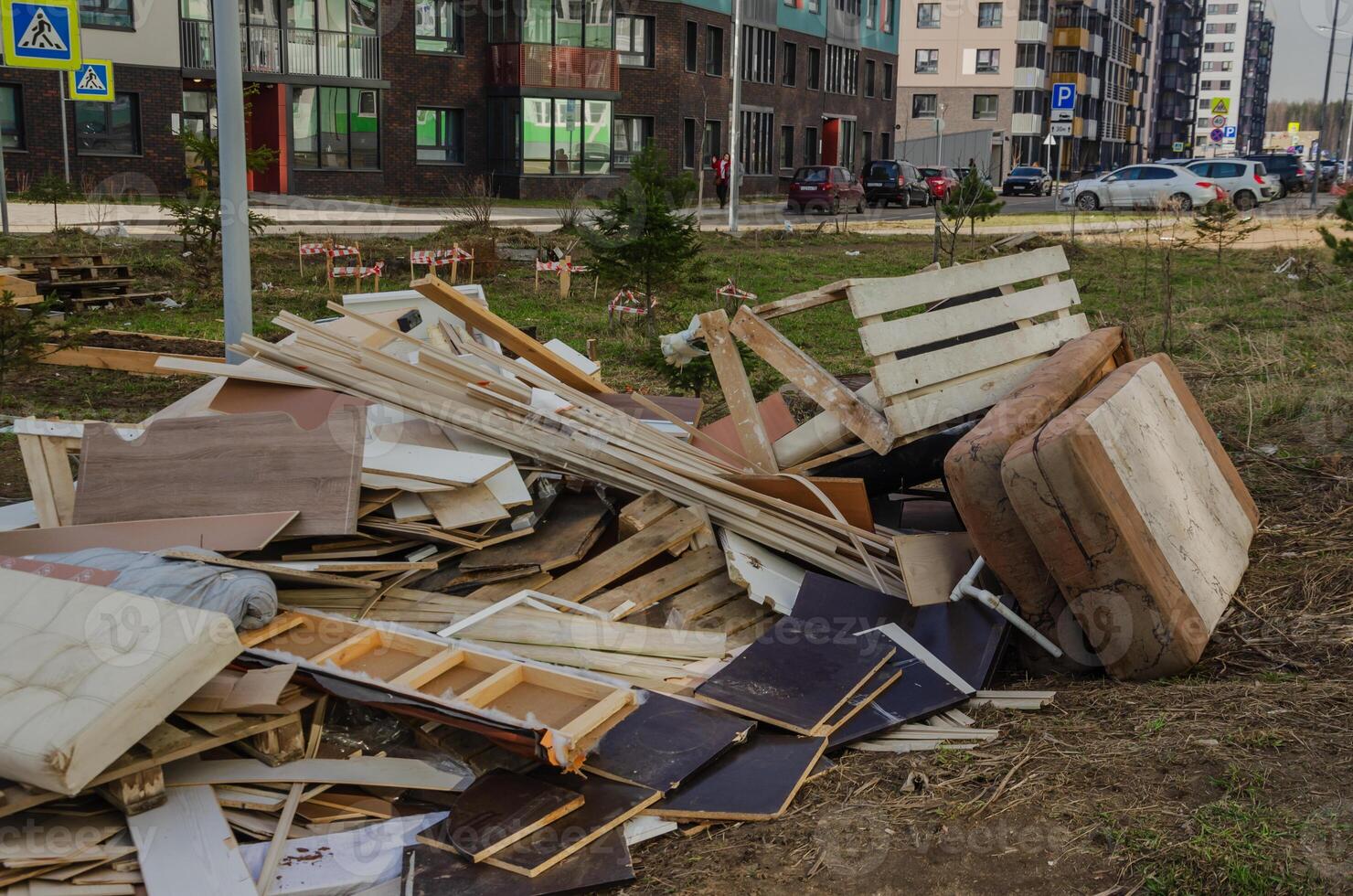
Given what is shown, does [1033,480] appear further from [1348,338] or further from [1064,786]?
[1348,338]

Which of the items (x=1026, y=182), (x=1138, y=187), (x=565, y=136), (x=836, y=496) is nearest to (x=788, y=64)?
(x=1026, y=182)

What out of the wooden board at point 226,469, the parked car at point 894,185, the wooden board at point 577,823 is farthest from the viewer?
the parked car at point 894,185

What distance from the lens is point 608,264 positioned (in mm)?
11977

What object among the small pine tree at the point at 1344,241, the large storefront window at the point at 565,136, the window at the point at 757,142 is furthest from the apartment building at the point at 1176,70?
the small pine tree at the point at 1344,241

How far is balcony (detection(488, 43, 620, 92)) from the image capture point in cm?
3609

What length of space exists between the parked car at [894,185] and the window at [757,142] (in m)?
5.52

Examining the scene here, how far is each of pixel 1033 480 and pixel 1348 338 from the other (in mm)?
8413

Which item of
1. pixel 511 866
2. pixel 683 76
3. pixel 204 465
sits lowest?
pixel 511 866

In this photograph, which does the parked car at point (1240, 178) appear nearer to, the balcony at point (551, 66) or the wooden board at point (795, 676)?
the balcony at point (551, 66)

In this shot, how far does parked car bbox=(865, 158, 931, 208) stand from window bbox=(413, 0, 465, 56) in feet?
44.5

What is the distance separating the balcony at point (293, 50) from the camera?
31234mm

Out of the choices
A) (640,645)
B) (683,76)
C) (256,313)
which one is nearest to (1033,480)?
(640,645)

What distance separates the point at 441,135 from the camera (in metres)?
37.0

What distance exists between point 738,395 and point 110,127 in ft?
95.5
